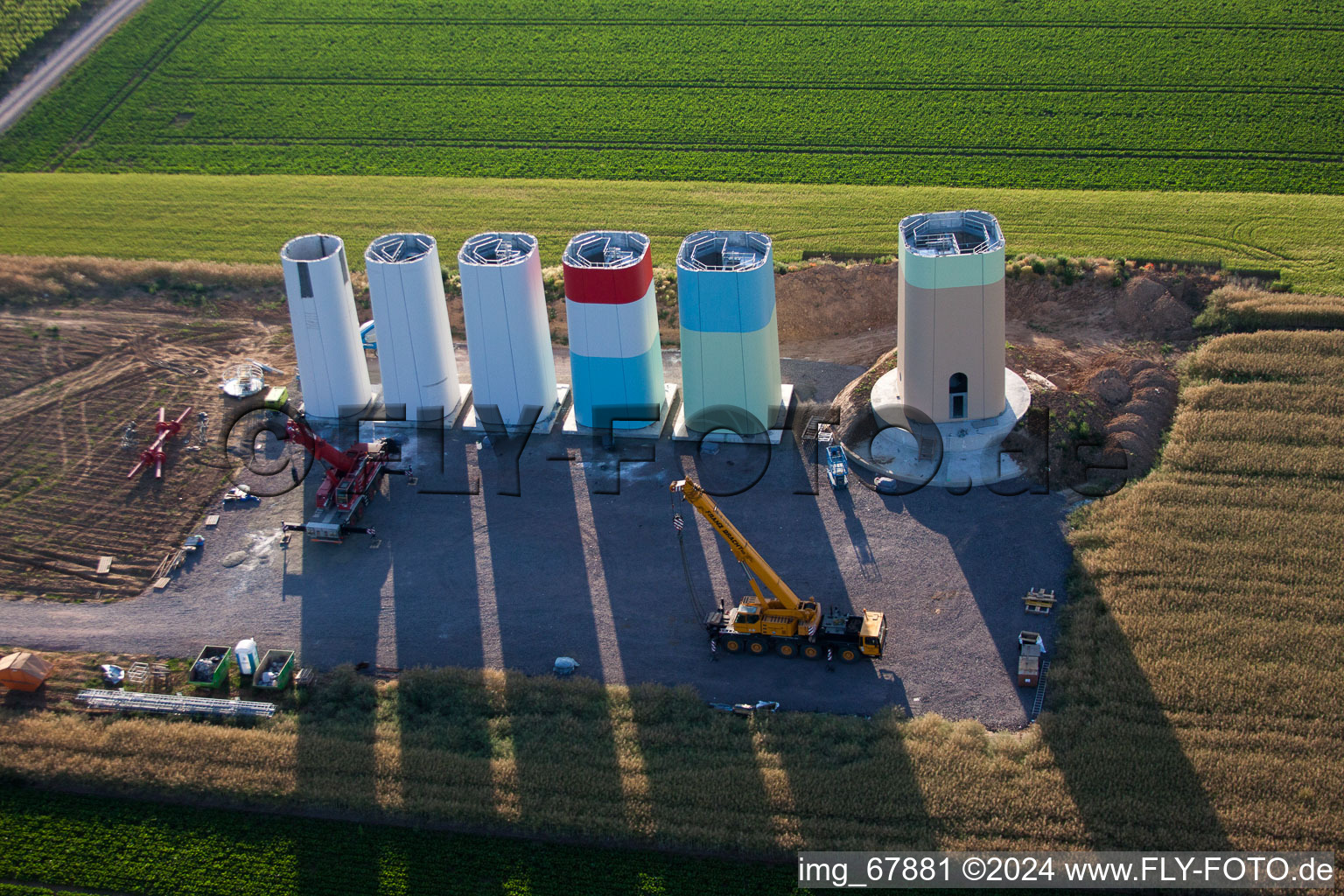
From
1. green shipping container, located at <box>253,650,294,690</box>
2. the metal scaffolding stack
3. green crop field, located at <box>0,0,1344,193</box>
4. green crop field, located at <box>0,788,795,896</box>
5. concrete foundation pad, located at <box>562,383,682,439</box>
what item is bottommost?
green crop field, located at <box>0,788,795,896</box>

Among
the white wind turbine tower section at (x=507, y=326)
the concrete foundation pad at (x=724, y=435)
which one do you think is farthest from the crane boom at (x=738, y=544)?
the white wind turbine tower section at (x=507, y=326)

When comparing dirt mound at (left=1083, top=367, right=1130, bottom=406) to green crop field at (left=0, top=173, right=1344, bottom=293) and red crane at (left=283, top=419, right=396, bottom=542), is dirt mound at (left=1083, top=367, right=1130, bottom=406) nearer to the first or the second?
green crop field at (left=0, top=173, right=1344, bottom=293)

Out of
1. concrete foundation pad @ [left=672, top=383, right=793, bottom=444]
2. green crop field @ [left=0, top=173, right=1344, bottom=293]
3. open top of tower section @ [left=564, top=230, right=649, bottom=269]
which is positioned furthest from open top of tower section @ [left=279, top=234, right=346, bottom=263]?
concrete foundation pad @ [left=672, top=383, right=793, bottom=444]

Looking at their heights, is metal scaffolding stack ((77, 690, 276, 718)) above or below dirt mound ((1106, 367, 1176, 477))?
below

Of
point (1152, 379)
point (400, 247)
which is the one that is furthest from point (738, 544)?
point (400, 247)

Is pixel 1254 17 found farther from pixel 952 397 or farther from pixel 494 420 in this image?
pixel 494 420

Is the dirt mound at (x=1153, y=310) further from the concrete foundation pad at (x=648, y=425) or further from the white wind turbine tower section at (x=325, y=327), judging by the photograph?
the white wind turbine tower section at (x=325, y=327)
